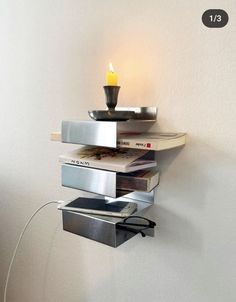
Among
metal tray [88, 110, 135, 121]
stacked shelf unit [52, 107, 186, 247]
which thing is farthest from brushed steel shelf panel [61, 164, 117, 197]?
metal tray [88, 110, 135, 121]

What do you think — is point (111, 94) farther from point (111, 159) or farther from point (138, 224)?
point (138, 224)

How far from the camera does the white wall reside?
521 mm

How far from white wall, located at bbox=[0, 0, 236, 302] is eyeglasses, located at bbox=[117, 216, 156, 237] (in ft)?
0.08

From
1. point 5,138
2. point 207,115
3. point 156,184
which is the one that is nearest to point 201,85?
point 207,115

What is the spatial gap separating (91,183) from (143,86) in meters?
0.24

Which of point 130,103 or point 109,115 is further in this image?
point 130,103

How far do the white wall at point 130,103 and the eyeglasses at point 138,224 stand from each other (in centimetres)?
3

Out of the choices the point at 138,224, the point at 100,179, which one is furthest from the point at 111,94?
the point at 138,224

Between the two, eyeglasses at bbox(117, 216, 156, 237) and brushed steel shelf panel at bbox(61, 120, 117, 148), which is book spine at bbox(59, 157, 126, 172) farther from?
eyeglasses at bbox(117, 216, 156, 237)

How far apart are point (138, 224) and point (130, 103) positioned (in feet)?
0.92

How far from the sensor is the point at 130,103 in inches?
23.8

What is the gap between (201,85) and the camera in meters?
0.52

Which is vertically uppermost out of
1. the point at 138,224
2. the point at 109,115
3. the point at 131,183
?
the point at 109,115

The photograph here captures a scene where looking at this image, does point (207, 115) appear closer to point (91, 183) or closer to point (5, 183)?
point (91, 183)
